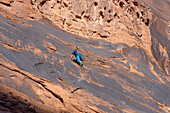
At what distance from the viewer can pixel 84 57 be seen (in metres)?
9.52

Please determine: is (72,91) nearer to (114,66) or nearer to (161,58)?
(114,66)

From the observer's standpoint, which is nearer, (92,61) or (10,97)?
(10,97)

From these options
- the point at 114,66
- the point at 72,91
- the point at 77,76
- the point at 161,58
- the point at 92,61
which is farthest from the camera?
the point at 161,58

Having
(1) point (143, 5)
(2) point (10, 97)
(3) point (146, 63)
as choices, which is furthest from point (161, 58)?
(2) point (10, 97)

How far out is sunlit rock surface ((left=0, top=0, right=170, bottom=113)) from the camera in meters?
6.28

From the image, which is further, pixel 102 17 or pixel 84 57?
pixel 102 17

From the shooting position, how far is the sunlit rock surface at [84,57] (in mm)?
6281

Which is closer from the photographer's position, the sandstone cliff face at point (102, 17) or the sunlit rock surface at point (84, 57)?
the sunlit rock surface at point (84, 57)

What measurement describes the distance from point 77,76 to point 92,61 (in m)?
1.94

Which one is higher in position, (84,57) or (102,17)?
(102,17)

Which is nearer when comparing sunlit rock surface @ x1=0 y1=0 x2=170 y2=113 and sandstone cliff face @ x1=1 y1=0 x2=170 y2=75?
sunlit rock surface @ x1=0 y1=0 x2=170 y2=113

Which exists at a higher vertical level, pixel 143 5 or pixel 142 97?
pixel 143 5

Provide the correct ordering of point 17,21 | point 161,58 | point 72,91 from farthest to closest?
point 161,58 → point 17,21 → point 72,91

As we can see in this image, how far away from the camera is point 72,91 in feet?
23.0
